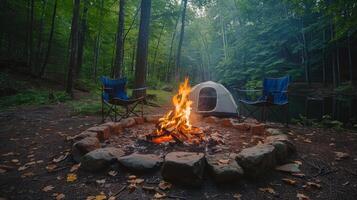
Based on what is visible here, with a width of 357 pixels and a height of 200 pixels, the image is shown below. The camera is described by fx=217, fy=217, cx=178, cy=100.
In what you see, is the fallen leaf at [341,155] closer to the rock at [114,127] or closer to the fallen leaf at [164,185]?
the fallen leaf at [164,185]

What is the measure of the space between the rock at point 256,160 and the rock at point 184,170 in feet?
1.68

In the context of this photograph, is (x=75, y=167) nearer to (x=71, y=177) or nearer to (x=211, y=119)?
(x=71, y=177)

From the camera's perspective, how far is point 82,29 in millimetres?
14422

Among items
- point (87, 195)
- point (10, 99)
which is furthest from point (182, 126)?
point (10, 99)

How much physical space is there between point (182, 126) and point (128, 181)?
5.20 ft

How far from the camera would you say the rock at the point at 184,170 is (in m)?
2.24

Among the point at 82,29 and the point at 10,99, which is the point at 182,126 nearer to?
the point at 10,99

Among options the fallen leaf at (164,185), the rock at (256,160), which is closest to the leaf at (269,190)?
the rock at (256,160)

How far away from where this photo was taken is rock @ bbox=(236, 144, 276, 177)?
2.46m

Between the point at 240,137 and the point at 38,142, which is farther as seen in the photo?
the point at 240,137

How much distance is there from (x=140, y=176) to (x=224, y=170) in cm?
94

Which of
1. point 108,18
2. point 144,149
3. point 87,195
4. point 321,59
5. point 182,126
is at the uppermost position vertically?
point 108,18

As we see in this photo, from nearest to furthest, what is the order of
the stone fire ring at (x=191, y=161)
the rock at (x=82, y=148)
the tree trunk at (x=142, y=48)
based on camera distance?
the stone fire ring at (x=191, y=161)
the rock at (x=82, y=148)
the tree trunk at (x=142, y=48)

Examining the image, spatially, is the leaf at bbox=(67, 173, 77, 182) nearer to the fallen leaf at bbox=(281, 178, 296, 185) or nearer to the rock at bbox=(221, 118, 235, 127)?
the fallen leaf at bbox=(281, 178, 296, 185)
